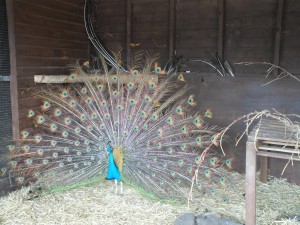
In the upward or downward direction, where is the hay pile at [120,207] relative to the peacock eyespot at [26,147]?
downward

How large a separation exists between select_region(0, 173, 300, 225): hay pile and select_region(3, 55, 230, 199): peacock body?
20 centimetres

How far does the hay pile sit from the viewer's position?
11.3 ft

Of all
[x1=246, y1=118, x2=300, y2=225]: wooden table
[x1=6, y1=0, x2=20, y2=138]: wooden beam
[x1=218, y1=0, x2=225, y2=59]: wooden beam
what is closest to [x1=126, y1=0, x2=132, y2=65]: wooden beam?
[x1=218, y1=0, x2=225, y2=59]: wooden beam

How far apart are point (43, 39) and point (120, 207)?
2.41m

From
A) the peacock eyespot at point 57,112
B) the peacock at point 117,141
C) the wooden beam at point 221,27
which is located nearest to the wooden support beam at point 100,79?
the peacock at point 117,141

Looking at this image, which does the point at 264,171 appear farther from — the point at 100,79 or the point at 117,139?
the point at 100,79

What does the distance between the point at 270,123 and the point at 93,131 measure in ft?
6.74

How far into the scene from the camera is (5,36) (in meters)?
3.98

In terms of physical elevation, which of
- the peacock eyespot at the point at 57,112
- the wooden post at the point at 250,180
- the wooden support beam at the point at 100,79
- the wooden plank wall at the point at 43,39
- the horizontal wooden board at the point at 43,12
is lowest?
the wooden post at the point at 250,180

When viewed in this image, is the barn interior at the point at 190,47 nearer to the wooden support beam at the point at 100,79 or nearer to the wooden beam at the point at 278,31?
the wooden beam at the point at 278,31

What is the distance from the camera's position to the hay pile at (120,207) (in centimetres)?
345

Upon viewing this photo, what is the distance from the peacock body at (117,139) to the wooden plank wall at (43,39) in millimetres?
305

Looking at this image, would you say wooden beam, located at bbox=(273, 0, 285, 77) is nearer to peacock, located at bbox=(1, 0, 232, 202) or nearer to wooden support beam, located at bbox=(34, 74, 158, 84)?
peacock, located at bbox=(1, 0, 232, 202)

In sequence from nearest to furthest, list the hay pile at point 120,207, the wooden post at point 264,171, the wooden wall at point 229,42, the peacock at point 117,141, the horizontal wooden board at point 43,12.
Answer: the hay pile at point 120,207 < the peacock at point 117,141 < the horizontal wooden board at point 43,12 < the wooden wall at point 229,42 < the wooden post at point 264,171
